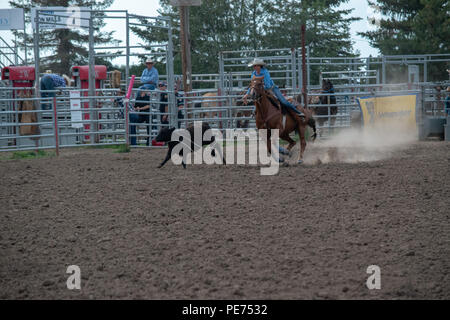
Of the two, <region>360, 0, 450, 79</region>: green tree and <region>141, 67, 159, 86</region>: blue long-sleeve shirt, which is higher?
<region>360, 0, 450, 79</region>: green tree

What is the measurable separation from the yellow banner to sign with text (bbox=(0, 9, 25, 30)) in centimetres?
1011

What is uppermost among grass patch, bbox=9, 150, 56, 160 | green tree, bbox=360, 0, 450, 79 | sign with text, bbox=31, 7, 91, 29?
green tree, bbox=360, 0, 450, 79

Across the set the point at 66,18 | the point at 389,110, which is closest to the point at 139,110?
the point at 66,18

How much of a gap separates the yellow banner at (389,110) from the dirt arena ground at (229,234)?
580 centimetres

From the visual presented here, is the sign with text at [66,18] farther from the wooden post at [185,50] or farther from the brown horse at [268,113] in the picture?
the brown horse at [268,113]

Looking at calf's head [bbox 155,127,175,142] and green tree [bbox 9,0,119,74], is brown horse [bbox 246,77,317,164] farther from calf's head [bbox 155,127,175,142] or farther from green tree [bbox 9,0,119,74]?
green tree [bbox 9,0,119,74]

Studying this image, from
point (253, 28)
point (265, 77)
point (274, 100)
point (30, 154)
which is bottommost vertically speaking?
point (30, 154)

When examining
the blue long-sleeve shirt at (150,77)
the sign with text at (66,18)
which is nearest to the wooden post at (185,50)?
the blue long-sleeve shirt at (150,77)

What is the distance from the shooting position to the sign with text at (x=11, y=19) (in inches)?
635

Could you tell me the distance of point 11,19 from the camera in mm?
16203

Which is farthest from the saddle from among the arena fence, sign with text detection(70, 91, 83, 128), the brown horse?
sign with text detection(70, 91, 83, 128)

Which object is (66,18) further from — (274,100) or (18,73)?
(274,100)

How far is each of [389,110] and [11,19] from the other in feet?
36.8

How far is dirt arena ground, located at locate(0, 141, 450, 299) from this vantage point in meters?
3.57
